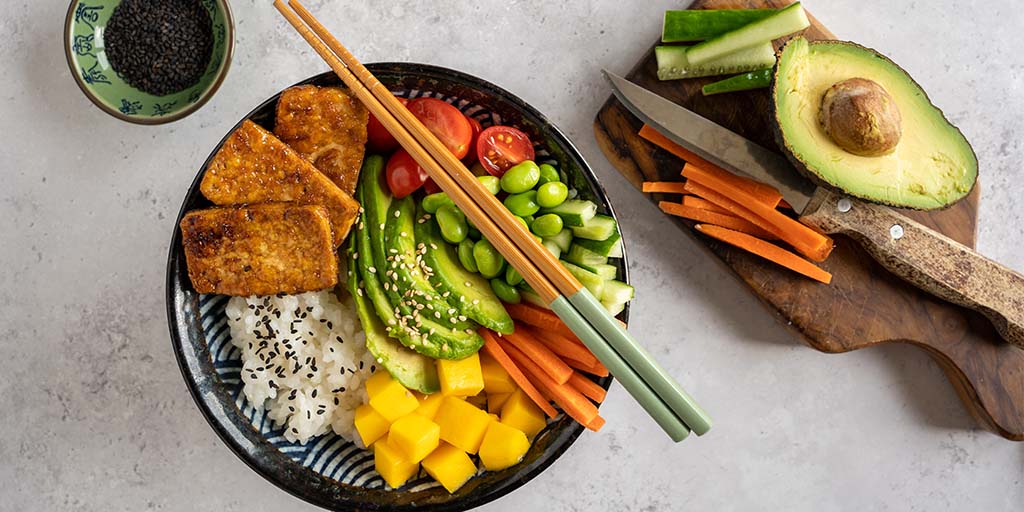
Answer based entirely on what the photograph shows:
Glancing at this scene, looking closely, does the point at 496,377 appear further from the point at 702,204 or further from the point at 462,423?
the point at 702,204

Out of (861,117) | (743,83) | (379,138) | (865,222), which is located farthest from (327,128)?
(865,222)

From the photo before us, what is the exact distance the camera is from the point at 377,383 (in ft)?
7.79

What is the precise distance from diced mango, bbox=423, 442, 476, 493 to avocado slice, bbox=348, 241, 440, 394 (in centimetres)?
20

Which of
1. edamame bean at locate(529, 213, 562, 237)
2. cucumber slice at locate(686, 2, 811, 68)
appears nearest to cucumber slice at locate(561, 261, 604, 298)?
edamame bean at locate(529, 213, 562, 237)

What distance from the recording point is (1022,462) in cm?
292

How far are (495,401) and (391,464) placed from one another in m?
0.40

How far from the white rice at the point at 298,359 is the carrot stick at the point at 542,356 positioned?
0.48m

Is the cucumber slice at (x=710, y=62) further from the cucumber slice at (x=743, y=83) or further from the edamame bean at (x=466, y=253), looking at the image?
the edamame bean at (x=466, y=253)

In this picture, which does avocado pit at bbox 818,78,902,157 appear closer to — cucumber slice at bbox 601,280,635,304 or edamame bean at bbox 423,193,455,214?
cucumber slice at bbox 601,280,635,304

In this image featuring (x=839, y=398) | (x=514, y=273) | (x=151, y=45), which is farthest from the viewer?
(x=839, y=398)

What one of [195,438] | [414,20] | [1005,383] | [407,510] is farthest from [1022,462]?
[195,438]

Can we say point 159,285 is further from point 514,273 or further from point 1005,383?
point 1005,383

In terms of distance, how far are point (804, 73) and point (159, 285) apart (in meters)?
2.37

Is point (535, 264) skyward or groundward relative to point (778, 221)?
groundward
